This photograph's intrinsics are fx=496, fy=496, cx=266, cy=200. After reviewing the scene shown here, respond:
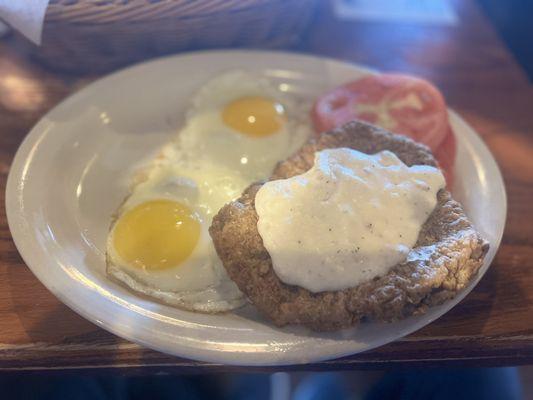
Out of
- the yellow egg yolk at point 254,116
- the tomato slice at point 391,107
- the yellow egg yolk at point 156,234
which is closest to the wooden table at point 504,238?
the yellow egg yolk at point 156,234

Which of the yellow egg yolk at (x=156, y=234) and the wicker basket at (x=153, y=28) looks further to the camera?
the wicker basket at (x=153, y=28)

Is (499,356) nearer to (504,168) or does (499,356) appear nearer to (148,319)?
(504,168)

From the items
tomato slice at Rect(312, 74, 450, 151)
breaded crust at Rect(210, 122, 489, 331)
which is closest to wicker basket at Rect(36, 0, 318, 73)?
tomato slice at Rect(312, 74, 450, 151)

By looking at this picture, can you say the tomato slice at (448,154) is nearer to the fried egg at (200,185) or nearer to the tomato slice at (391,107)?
the tomato slice at (391,107)

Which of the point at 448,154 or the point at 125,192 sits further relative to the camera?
the point at 448,154

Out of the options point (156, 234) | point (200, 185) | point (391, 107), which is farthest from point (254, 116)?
point (156, 234)

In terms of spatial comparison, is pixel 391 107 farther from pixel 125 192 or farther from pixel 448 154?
pixel 125 192

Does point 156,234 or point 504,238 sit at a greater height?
point 156,234

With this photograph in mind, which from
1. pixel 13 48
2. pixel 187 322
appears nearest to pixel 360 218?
pixel 187 322
